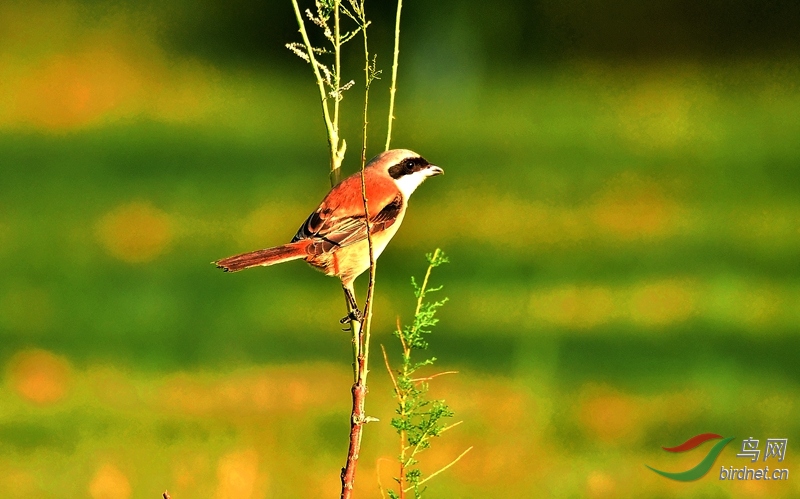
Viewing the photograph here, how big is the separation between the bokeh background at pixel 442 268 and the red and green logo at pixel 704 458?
61 millimetres

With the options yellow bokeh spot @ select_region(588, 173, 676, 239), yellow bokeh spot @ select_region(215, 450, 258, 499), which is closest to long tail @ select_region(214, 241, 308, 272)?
yellow bokeh spot @ select_region(215, 450, 258, 499)

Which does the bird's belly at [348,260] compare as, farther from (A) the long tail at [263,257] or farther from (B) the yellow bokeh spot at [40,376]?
(B) the yellow bokeh spot at [40,376]

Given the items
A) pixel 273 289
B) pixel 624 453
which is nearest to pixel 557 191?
pixel 273 289

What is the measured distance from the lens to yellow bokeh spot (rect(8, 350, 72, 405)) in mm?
6004

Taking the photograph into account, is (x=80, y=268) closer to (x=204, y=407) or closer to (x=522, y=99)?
(x=204, y=407)

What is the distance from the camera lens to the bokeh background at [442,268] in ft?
17.2

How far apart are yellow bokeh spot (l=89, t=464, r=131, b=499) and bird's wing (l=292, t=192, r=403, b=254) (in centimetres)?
222

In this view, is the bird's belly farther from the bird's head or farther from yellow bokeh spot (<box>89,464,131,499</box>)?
yellow bokeh spot (<box>89,464,131,499</box>)

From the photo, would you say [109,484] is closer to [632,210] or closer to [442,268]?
[442,268]

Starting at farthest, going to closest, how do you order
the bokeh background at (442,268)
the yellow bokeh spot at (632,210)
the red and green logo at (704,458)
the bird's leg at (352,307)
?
the yellow bokeh spot at (632,210), the bokeh background at (442,268), the red and green logo at (704,458), the bird's leg at (352,307)

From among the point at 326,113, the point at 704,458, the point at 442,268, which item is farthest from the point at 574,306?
the point at 326,113

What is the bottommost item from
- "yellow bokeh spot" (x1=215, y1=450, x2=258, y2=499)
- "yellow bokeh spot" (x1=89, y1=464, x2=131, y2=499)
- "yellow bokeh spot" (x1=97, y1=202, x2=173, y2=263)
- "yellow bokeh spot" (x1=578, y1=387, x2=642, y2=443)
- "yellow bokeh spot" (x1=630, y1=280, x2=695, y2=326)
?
"yellow bokeh spot" (x1=97, y1=202, x2=173, y2=263)

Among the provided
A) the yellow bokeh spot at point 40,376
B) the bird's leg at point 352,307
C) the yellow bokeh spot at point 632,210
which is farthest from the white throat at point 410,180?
the yellow bokeh spot at point 632,210

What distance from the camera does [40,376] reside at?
624 cm
